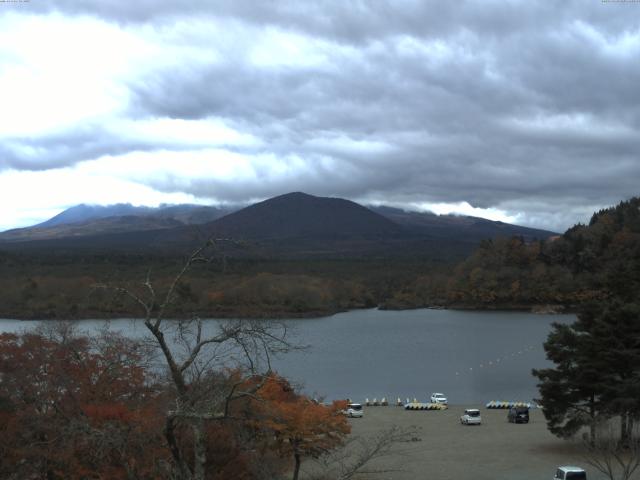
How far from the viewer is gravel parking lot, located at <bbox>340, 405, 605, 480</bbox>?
622 inches

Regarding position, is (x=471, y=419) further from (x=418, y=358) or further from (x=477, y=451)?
(x=418, y=358)

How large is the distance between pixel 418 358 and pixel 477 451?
24.9 meters

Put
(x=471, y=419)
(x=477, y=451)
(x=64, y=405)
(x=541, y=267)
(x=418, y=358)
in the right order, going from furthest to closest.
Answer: (x=541, y=267)
(x=418, y=358)
(x=471, y=419)
(x=477, y=451)
(x=64, y=405)

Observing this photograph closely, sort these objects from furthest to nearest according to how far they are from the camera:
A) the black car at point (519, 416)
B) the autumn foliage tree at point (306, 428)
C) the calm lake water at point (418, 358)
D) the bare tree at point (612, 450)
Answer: the calm lake water at point (418, 358) < the black car at point (519, 416) < the autumn foliage tree at point (306, 428) < the bare tree at point (612, 450)

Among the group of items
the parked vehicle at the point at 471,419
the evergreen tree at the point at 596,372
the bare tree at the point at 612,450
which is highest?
the evergreen tree at the point at 596,372

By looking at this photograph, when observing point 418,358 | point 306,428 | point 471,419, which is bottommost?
point 418,358

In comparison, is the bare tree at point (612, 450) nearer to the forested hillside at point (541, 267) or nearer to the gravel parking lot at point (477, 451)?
the gravel parking lot at point (477, 451)

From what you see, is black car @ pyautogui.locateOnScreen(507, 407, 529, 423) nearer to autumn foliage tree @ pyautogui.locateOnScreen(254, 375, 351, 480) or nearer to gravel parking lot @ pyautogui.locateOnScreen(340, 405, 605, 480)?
gravel parking lot @ pyautogui.locateOnScreen(340, 405, 605, 480)

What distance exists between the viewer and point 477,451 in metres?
18.3

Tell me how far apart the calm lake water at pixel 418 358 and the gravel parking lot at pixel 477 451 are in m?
4.51

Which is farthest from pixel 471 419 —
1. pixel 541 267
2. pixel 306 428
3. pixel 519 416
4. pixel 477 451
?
pixel 541 267

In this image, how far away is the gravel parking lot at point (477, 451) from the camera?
15.8 m

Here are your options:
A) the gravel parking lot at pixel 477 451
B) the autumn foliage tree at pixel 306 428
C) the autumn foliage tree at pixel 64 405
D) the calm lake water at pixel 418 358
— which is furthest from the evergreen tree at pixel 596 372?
the autumn foliage tree at pixel 64 405

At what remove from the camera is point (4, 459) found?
1017 centimetres
